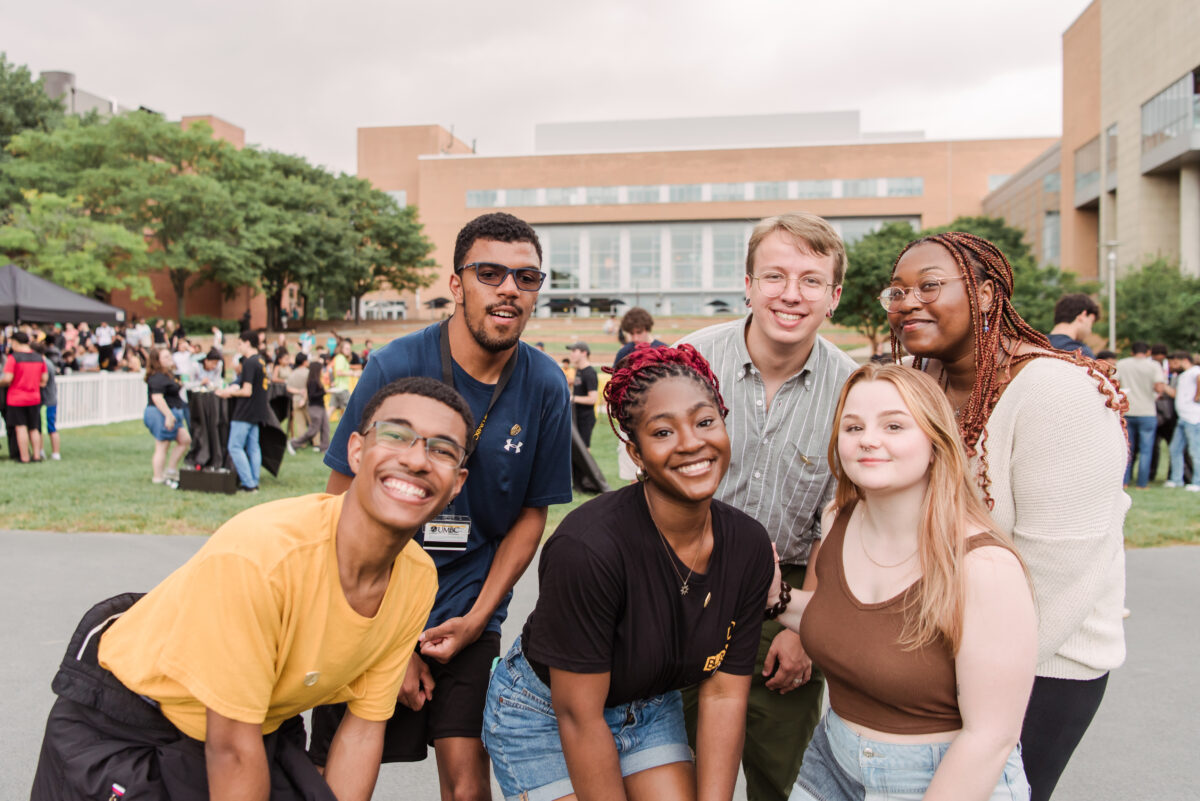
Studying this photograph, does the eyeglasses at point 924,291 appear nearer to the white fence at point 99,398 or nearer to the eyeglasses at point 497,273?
the eyeglasses at point 497,273

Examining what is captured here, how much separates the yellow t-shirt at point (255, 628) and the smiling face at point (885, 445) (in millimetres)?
1411

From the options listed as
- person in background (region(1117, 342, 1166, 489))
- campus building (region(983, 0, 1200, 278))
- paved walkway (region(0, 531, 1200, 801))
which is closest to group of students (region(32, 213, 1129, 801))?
paved walkway (region(0, 531, 1200, 801))

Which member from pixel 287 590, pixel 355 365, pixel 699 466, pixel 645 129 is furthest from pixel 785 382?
pixel 645 129

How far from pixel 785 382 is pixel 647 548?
1052 mm

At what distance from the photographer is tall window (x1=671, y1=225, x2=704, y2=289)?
77875mm

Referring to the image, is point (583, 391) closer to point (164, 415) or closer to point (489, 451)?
point (164, 415)

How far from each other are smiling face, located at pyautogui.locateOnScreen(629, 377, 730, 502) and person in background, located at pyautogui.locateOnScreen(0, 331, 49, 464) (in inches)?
538

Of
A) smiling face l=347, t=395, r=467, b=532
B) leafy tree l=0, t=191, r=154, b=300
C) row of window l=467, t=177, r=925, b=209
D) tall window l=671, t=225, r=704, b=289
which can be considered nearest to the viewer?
smiling face l=347, t=395, r=467, b=532

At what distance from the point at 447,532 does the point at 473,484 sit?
198 mm

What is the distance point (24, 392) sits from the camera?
1302 cm

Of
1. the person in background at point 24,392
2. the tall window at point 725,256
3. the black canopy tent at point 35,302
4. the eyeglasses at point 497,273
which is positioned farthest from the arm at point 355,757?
the tall window at point 725,256

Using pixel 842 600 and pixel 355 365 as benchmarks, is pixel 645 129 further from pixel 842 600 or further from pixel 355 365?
pixel 842 600

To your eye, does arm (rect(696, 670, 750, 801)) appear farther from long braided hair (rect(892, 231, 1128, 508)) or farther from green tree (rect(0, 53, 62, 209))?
green tree (rect(0, 53, 62, 209))

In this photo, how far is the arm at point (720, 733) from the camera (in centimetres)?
249
